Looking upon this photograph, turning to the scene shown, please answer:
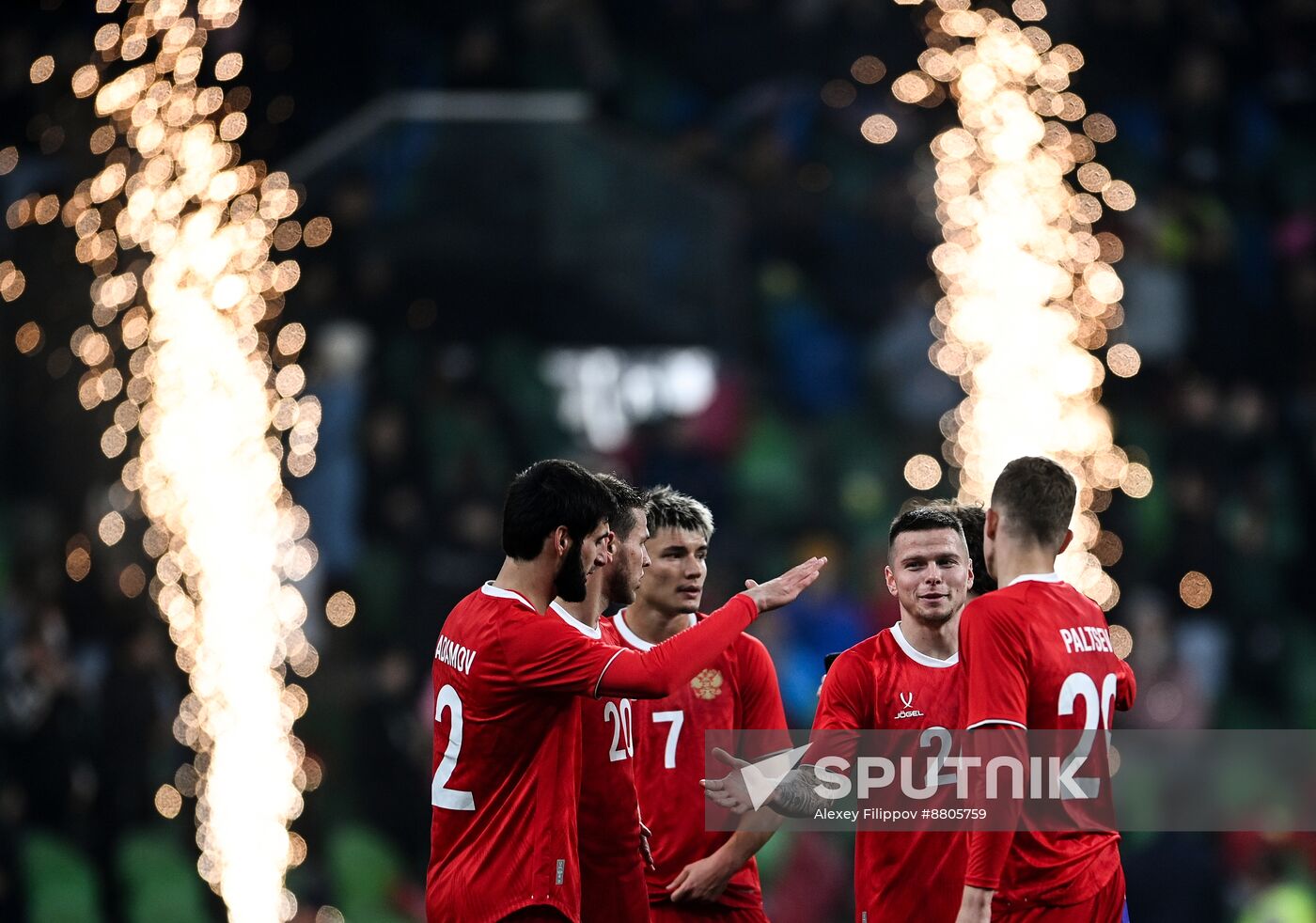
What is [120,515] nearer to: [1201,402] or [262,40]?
[262,40]

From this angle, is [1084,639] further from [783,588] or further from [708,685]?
[708,685]

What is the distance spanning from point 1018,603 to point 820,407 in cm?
784

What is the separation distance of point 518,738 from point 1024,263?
10.0 meters

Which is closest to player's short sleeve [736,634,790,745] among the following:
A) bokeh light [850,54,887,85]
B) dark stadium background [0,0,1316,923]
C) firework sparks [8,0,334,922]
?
dark stadium background [0,0,1316,923]

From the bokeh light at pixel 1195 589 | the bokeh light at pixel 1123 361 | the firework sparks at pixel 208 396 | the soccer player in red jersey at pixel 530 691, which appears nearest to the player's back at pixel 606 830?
the soccer player in red jersey at pixel 530 691

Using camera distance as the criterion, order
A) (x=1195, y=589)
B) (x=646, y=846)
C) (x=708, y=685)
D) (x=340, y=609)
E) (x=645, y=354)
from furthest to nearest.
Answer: (x=645, y=354), (x=1195, y=589), (x=340, y=609), (x=708, y=685), (x=646, y=846)

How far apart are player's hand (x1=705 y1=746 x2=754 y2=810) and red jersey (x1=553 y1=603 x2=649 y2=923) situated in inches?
8.7

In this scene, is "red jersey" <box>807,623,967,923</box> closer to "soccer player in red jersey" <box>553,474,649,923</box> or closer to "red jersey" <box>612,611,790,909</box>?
"red jersey" <box>612,611,790,909</box>

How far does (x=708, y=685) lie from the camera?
5023mm

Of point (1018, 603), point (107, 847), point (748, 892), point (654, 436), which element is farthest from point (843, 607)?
point (1018, 603)

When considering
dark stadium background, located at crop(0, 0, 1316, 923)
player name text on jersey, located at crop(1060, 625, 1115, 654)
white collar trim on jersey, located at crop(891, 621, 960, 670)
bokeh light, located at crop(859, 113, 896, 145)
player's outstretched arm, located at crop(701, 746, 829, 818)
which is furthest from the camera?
bokeh light, located at crop(859, 113, 896, 145)

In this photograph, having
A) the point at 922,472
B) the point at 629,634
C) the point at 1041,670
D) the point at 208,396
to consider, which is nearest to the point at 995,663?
the point at 1041,670

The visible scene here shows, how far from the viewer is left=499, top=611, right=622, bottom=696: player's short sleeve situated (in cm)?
394

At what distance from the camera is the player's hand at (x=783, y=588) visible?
4.04 meters
